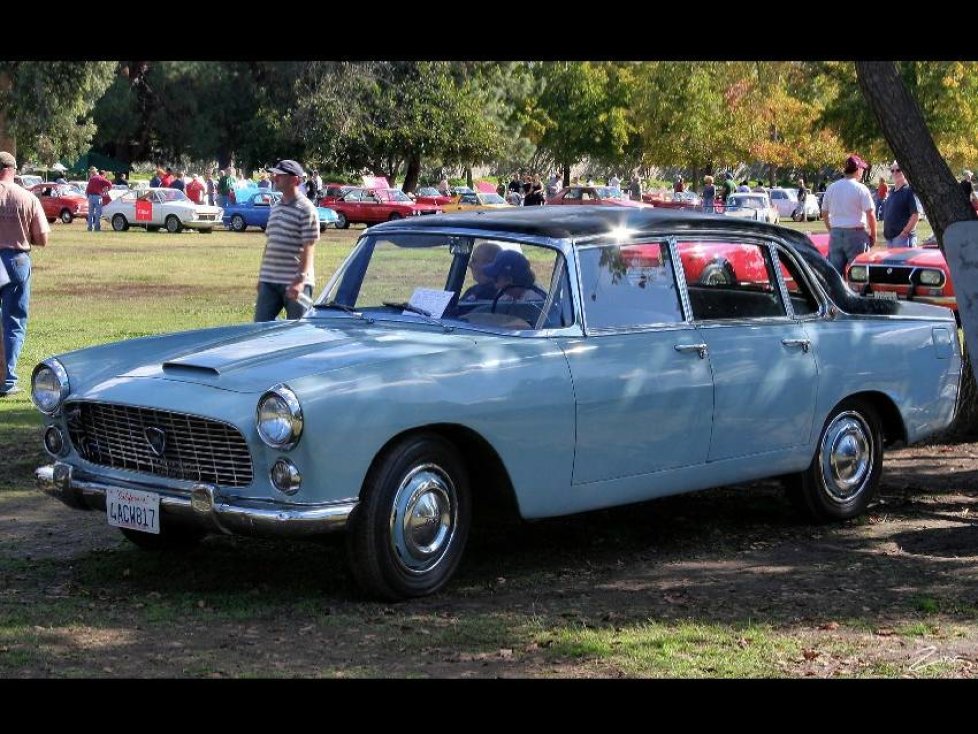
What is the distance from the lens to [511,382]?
654cm

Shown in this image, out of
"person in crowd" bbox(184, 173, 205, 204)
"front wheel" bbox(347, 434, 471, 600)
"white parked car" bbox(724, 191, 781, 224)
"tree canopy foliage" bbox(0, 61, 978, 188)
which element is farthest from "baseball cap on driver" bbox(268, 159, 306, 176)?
"white parked car" bbox(724, 191, 781, 224)

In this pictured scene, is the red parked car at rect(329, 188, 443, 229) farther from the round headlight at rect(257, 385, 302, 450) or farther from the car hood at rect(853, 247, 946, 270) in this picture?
the round headlight at rect(257, 385, 302, 450)

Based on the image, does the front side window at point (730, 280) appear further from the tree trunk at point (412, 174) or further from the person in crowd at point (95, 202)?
the tree trunk at point (412, 174)

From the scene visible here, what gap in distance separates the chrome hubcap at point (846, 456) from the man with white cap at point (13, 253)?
6547mm

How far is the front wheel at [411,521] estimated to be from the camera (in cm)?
611

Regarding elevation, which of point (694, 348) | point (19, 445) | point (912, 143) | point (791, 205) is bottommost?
point (19, 445)

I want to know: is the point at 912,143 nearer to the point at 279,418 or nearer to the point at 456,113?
the point at 279,418

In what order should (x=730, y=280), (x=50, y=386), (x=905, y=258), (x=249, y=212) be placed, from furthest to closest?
(x=249, y=212), (x=905, y=258), (x=730, y=280), (x=50, y=386)

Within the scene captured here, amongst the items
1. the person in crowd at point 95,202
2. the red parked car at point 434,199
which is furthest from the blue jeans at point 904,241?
the red parked car at point 434,199

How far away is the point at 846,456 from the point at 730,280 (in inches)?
48.7

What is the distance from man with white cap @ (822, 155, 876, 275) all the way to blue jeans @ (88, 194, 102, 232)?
28557 mm

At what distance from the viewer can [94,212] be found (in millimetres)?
40812

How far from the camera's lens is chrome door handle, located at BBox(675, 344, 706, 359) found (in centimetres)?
732

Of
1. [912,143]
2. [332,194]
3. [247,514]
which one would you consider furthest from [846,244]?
[332,194]
